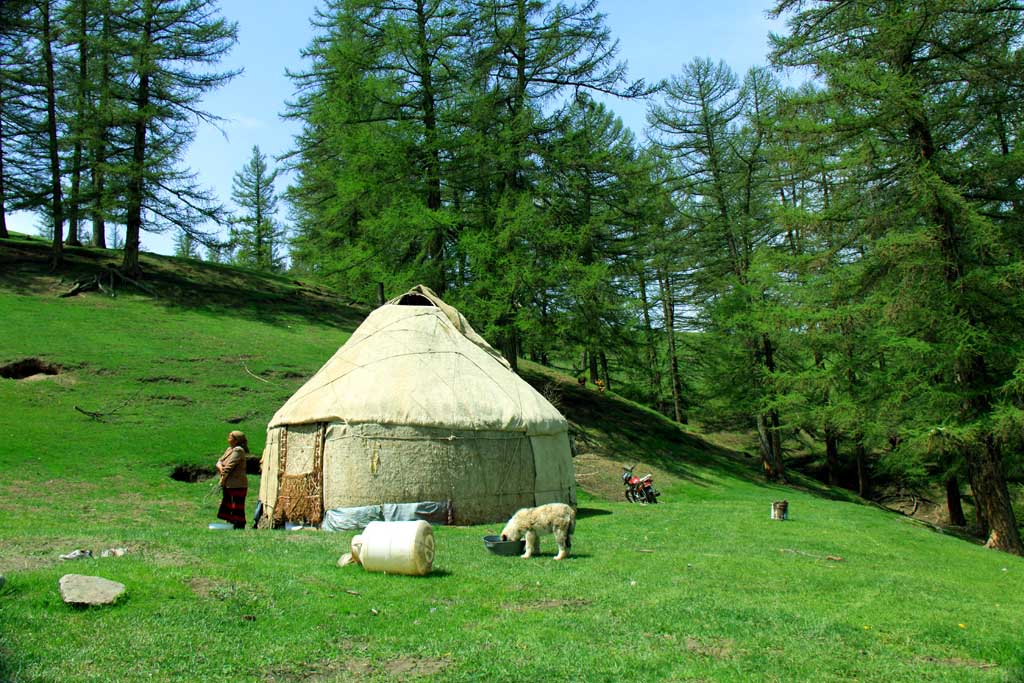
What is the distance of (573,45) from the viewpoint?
24812 mm

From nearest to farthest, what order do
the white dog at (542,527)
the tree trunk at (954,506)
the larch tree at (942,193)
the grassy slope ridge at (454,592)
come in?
1. the grassy slope ridge at (454,592)
2. the white dog at (542,527)
3. the larch tree at (942,193)
4. the tree trunk at (954,506)

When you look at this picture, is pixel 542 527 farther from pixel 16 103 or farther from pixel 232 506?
pixel 16 103

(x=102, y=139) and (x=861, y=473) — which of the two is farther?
(x=102, y=139)

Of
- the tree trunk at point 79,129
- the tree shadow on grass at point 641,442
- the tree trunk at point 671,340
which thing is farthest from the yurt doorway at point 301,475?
the tree trunk at point 671,340

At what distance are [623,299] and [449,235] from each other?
6203mm

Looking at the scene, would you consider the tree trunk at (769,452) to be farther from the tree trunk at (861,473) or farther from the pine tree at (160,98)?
the pine tree at (160,98)

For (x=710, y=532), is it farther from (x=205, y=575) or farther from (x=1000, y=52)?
(x=1000, y=52)

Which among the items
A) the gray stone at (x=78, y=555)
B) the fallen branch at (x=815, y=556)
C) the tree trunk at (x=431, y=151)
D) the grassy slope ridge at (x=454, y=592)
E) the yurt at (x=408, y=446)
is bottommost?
the fallen branch at (x=815, y=556)

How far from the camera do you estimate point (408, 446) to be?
12125mm

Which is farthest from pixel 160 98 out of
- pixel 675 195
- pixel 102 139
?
pixel 675 195

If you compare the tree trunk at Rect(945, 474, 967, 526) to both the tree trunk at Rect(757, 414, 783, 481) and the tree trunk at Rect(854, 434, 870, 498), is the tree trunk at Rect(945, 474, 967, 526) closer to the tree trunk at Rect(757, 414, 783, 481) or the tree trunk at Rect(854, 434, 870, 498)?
the tree trunk at Rect(854, 434, 870, 498)

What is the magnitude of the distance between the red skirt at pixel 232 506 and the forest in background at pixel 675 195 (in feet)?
40.9

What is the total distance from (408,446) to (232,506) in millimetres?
2804

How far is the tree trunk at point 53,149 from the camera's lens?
27.1 meters
